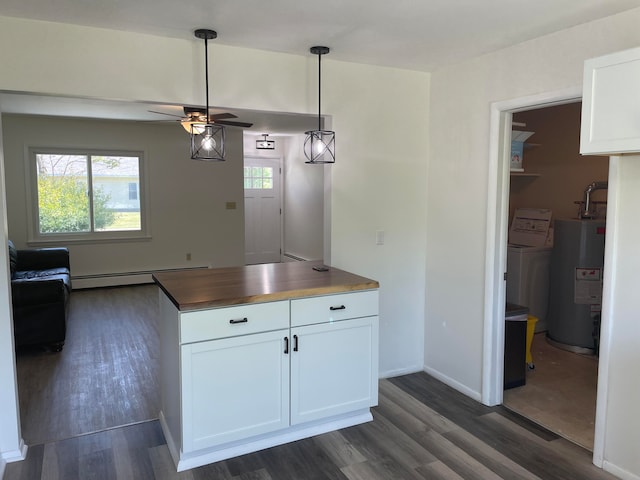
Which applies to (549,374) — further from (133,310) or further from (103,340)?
(133,310)

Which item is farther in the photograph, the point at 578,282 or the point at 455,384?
the point at 578,282

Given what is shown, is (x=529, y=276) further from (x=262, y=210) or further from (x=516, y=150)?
(x=262, y=210)

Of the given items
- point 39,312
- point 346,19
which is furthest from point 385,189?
point 39,312

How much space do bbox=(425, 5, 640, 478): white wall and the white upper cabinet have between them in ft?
1.30

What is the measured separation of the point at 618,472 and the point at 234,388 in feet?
6.62

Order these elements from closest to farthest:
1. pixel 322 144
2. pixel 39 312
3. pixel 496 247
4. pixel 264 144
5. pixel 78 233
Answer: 1. pixel 322 144
2. pixel 496 247
3. pixel 39 312
4. pixel 78 233
5. pixel 264 144

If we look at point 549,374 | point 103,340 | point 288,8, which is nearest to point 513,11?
point 288,8

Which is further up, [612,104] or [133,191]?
[612,104]

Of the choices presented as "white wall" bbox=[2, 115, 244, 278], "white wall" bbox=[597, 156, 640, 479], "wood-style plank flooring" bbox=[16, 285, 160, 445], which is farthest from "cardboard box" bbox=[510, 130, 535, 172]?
"white wall" bbox=[2, 115, 244, 278]

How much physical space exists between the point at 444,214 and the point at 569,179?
1.99 meters

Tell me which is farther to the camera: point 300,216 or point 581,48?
point 300,216

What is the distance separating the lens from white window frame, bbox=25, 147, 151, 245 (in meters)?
6.40

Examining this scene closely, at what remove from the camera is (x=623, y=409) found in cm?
238

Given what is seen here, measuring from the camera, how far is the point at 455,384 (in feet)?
11.4
